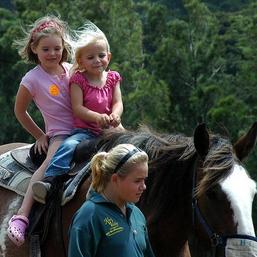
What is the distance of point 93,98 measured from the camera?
6.03 meters

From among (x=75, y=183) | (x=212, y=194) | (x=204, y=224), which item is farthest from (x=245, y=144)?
(x=75, y=183)

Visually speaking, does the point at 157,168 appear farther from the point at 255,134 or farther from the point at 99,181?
the point at 99,181

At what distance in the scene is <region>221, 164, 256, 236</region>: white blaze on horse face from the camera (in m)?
4.77

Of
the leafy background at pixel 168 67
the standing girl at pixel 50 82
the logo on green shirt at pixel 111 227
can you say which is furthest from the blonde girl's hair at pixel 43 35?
the leafy background at pixel 168 67

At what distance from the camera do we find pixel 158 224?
549 cm

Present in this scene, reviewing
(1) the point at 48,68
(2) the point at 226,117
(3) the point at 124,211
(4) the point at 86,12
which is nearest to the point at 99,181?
(3) the point at 124,211

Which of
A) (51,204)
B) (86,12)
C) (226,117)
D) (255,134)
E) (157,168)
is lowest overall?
(226,117)

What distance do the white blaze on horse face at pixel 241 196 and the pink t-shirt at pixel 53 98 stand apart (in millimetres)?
1652

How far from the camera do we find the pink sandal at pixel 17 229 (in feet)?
19.1

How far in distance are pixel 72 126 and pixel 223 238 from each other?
1793mm

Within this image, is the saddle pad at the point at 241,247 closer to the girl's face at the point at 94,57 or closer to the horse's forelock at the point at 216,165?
the horse's forelock at the point at 216,165

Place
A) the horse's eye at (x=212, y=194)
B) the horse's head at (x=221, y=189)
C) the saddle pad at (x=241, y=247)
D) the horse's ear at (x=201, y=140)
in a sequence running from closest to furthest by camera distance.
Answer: the saddle pad at (x=241, y=247) → the horse's head at (x=221, y=189) → the horse's eye at (x=212, y=194) → the horse's ear at (x=201, y=140)

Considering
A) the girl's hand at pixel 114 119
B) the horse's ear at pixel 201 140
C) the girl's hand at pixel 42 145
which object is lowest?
the girl's hand at pixel 42 145

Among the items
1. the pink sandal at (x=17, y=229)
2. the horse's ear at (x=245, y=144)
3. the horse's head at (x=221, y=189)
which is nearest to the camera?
the horse's head at (x=221, y=189)
